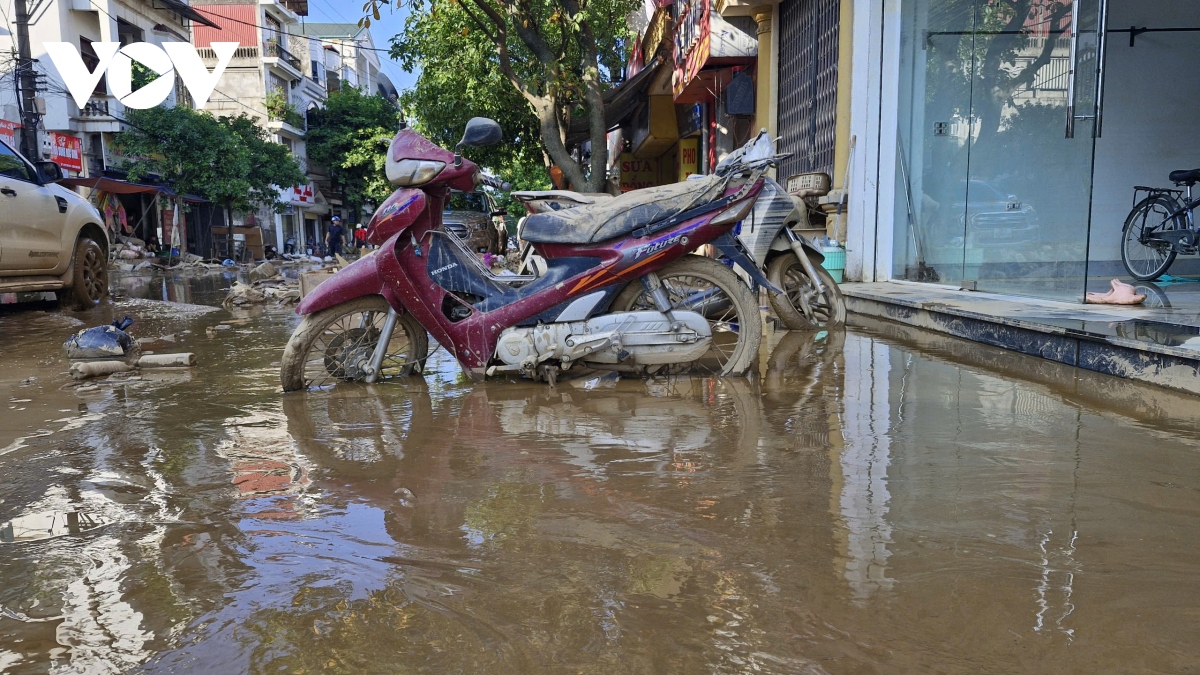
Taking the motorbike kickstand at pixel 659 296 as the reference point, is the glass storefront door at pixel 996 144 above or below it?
above

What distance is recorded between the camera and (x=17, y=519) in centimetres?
244

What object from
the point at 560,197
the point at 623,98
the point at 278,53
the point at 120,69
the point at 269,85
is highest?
the point at 278,53

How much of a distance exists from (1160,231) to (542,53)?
8.37m

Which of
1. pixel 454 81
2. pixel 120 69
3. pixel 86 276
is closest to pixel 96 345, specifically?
pixel 86 276

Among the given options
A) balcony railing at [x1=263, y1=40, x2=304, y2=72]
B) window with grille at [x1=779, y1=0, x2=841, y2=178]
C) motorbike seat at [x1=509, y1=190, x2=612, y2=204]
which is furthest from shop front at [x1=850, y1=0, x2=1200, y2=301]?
balcony railing at [x1=263, y1=40, x2=304, y2=72]

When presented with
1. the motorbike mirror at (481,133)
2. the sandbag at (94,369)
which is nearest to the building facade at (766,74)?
the motorbike mirror at (481,133)

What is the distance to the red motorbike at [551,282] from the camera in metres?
4.20

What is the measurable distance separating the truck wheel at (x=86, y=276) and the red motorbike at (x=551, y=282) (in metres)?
5.79

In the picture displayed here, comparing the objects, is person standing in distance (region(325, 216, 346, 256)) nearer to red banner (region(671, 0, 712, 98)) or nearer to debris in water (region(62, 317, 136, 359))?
red banner (region(671, 0, 712, 98))

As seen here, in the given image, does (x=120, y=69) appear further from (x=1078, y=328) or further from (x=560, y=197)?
(x=1078, y=328)

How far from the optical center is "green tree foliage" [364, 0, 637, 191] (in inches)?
491

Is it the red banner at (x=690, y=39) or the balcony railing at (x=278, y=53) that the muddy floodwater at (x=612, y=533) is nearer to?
the red banner at (x=690, y=39)

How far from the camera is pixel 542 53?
12461 millimetres

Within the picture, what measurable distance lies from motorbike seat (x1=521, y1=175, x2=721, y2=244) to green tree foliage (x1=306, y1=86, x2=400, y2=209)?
135 ft
